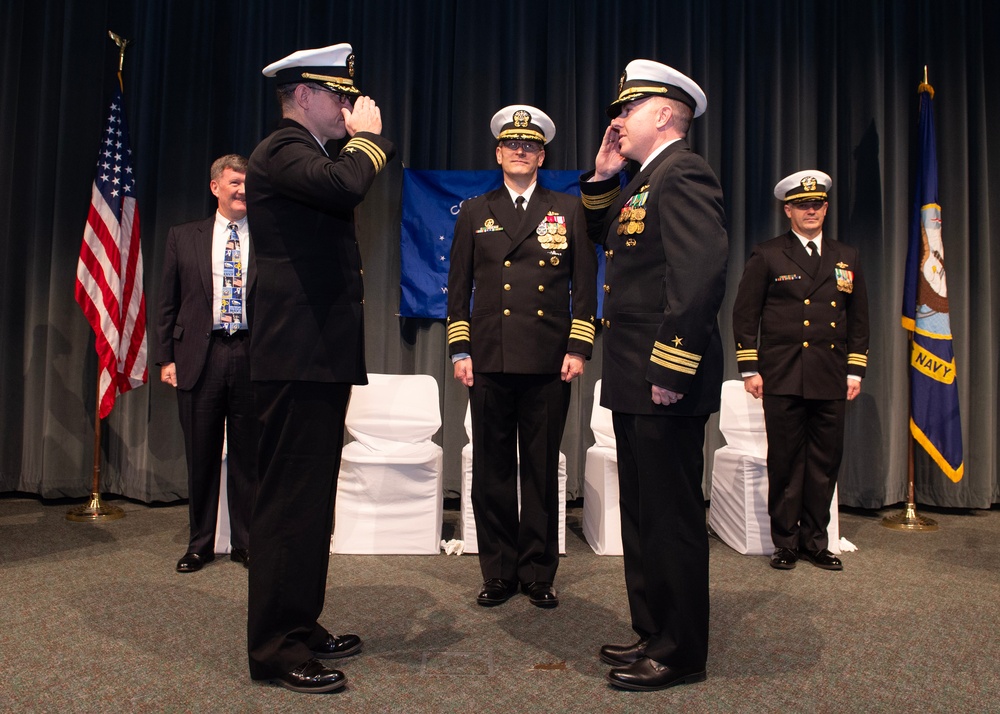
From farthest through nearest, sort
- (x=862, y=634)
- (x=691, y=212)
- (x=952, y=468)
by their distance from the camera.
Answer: (x=952, y=468) → (x=862, y=634) → (x=691, y=212)

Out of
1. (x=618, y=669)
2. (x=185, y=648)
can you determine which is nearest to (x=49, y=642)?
(x=185, y=648)

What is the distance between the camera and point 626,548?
87.5 inches

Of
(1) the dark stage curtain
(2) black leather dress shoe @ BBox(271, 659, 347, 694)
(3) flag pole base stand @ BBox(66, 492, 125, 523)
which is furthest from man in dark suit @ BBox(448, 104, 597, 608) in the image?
(3) flag pole base stand @ BBox(66, 492, 125, 523)

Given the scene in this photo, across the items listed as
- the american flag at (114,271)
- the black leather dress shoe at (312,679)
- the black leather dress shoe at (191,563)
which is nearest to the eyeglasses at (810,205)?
the black leather dress shoe at (312,679)

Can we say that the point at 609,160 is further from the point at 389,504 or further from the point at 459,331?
the point at 389,504

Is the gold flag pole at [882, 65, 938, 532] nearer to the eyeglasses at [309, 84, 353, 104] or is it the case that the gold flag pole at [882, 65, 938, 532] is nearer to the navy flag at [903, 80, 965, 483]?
the navy flag at [903, 80, 965, 483]

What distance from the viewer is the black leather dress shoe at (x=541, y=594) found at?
277 cm

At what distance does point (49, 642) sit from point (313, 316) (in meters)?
1.38

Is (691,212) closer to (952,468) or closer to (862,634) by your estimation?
(862,634)

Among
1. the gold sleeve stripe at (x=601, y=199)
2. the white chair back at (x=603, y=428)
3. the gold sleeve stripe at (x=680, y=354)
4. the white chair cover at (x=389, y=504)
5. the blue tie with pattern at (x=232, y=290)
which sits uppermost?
the gold sleeve stripe at (x=601, y=199)

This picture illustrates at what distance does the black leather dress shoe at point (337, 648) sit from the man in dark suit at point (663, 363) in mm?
770

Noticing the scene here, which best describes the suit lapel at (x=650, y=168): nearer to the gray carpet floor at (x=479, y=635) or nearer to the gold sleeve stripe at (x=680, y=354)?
the gold sleeve stripe at (x=680, y=354)

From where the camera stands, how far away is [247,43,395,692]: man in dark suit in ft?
6.57

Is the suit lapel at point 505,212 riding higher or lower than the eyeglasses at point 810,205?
lower
